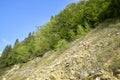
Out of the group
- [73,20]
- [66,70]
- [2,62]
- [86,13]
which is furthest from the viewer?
[2,62]

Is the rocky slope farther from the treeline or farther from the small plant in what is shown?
the small plant

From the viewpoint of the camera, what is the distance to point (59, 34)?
62.7m

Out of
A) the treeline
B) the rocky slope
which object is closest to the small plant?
the treeline

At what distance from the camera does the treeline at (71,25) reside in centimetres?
4322

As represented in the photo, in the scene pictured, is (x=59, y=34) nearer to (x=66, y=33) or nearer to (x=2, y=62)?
(x=66, y=33)

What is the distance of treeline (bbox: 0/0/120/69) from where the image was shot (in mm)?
43219

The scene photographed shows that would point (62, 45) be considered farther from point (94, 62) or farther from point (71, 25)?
point (94, 62)

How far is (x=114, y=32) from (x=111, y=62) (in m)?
7.16

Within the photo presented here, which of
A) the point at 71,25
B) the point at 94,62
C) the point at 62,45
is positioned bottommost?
the point at 94,62

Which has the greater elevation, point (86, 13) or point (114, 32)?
point (86, 13)

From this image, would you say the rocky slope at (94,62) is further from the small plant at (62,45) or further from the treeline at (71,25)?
the small plant at (62,45)

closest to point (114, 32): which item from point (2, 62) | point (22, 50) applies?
point (22, 50)

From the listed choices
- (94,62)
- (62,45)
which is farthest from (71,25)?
(94,62)

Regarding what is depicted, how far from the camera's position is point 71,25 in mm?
58250
